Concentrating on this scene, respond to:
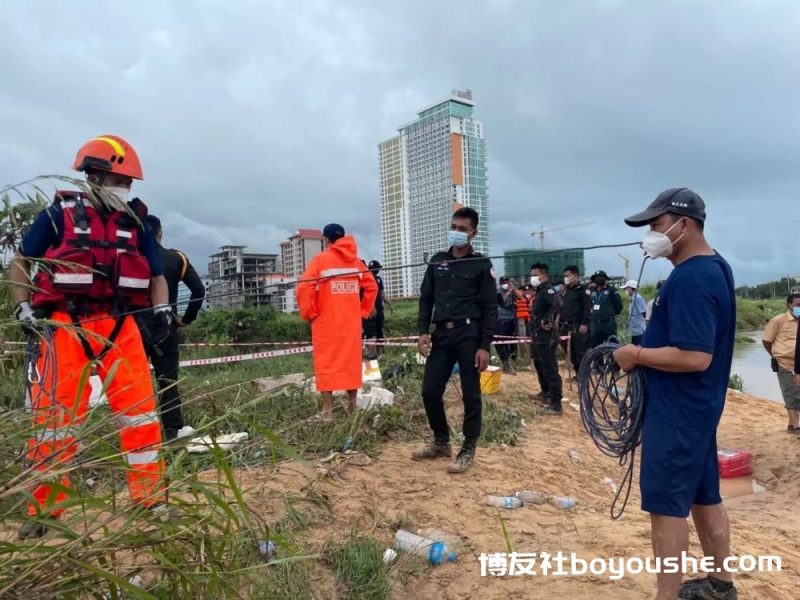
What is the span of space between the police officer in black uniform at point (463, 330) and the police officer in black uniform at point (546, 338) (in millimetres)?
3097

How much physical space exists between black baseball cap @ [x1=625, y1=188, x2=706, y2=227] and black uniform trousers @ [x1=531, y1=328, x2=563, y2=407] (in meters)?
4.84

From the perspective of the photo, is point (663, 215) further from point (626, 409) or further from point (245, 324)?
point (245, 324)

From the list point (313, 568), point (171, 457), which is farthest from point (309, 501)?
point (171, 457)

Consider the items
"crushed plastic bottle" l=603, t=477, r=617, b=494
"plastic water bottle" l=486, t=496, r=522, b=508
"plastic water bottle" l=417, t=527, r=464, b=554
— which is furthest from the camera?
"crushed plastic bottle" l=603, t=477, r=617, b=494

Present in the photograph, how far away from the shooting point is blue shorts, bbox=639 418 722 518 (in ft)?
7.38

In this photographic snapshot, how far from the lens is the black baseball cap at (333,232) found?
5.23 meters

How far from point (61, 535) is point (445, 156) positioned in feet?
73.1

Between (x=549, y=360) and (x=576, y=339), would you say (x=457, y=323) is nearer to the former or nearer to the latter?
(x=549, y=360)

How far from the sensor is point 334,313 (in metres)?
5.17

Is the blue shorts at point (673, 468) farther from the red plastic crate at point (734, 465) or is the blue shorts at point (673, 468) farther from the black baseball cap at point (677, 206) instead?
the red plastic crate at point (734, 465)

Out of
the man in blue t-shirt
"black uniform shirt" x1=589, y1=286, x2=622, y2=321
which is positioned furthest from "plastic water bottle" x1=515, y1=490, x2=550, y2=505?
"black uniform shirt" x1=589, y1=286, x2=622, y2=321

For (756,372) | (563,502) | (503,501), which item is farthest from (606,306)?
(756,372)

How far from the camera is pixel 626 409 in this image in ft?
9.22

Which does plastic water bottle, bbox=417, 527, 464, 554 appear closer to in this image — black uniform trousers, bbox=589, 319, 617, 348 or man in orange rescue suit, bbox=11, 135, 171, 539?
man in orange rescue suit, bbox=11, 135, 171, 539
